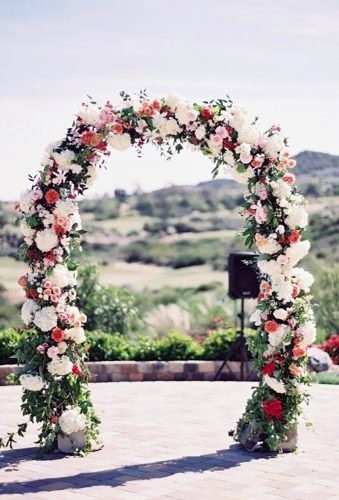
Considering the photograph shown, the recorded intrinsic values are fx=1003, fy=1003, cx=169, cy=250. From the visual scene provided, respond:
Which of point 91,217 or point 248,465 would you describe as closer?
point 248,465

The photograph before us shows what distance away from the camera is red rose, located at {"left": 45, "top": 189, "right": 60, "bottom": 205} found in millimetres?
7992

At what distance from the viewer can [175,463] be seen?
308 inches

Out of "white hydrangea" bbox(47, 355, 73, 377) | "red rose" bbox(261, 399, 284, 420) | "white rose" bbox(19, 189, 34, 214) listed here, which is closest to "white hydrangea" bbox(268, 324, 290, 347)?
"red rose" bbox(261, 399, 284, 420)

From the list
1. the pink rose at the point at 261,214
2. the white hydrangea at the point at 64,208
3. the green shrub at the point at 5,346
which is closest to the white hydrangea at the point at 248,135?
the pink rose at the point at 261,214

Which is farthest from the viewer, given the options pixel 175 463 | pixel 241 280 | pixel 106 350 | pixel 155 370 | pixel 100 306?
pixel 100 306

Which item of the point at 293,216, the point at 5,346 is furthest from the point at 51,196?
the point at 5,346

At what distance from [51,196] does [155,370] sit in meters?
5.48

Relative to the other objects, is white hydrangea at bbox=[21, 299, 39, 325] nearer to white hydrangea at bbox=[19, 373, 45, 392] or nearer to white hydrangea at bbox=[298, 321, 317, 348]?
white hydrangea at bbox=[19, 373, 45, 392]

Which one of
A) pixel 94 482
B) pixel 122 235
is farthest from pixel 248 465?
pixel 122 235

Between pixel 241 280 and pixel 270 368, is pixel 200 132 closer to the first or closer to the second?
pixel 270 368

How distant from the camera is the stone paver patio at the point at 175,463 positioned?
6.89 metres

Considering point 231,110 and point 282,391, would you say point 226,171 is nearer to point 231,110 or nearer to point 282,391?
point 231,110

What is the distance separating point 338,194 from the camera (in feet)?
115

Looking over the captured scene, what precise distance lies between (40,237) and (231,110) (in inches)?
73.2
